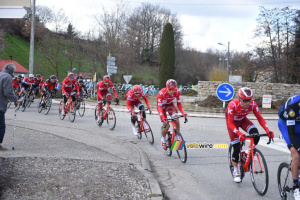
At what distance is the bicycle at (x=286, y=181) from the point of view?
4.52 meters

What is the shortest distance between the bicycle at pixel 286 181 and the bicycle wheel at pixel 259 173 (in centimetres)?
34

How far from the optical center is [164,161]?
7617mm

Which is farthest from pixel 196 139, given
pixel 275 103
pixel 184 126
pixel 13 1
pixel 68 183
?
pixel 275 103

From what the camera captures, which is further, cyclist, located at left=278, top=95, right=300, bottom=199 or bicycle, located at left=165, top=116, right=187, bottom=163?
bicycle, located at left=165, top=116, right=187, bottom=163

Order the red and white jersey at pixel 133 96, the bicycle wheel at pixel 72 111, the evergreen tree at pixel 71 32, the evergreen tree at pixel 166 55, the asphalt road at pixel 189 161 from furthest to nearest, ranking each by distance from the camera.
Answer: the evergreen tree at pixel 166 55, the evergreen tree at pixel 71 32, the bicycle wheel at pixel 72 111, the red and white jersey at pixel 133 96, the asphalt road at pixel 189 161

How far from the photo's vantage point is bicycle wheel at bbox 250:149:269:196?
16.9ft

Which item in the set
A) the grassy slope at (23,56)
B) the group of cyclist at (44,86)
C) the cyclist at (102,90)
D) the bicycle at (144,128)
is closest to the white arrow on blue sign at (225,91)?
the group of cyclist at (44,86)

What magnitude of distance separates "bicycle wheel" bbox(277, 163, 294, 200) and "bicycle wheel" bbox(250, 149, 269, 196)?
34 cm

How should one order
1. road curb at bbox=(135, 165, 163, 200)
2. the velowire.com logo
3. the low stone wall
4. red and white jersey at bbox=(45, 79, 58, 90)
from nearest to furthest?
road curb at bbox=(135, 165, 163, 200), the velowire.com logo, red and white jersey at bbox=(45, 79, 58, 90), the low stone wall

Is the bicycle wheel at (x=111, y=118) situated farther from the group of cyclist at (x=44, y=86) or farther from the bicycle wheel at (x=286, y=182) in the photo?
the bicycle wheel at (x=286, y=182)

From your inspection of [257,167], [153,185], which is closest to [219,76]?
[257,167]

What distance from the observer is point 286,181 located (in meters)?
4.66

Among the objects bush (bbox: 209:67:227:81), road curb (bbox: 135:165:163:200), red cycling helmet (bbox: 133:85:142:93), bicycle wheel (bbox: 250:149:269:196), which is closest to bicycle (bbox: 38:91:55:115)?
red cycling helmet (bbox: 133:85:142:93)

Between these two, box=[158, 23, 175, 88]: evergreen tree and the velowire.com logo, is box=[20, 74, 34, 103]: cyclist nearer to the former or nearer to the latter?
the velowire.com logo
